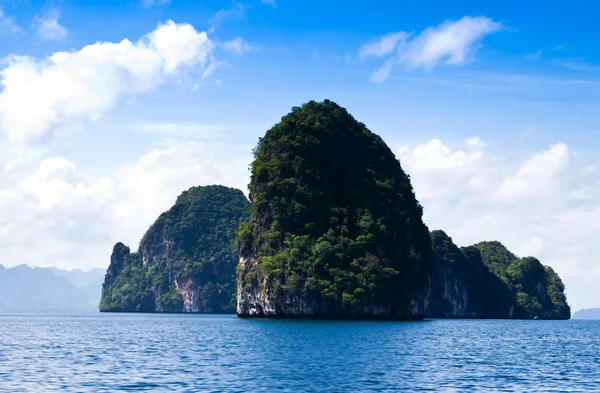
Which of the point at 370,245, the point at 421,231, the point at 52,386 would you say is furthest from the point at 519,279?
the point at 52,386

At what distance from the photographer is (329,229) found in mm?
105875

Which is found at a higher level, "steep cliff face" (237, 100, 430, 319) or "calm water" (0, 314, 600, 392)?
"steep cliff face" (237, 100, 430, 319)

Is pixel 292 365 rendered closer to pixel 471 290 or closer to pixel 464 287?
pixel 464 287

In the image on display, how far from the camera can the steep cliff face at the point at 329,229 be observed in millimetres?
99875

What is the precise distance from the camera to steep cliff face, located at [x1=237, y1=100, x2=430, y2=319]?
9988cm

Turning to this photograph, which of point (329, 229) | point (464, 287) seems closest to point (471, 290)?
point (464, 287)

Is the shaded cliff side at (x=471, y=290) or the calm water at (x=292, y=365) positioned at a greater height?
the shaded cliff side at (x=471, y=290)

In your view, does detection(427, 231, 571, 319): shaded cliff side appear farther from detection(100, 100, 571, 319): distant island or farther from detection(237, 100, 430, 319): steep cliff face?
detection(237, 100, 430, 319): steep cliff face

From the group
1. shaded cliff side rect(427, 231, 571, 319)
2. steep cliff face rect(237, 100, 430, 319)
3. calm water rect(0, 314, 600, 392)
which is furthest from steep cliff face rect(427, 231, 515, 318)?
calm water rect(0, 314, 600, 392)

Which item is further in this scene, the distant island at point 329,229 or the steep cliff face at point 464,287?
the steep cliff face at point 464,287

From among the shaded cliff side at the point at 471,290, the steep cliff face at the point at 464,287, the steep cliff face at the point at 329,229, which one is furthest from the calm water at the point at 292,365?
the shaded cliff side at the point at 471,290

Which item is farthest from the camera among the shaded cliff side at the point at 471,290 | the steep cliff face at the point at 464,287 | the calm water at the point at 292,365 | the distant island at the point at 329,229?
the shaded cliff side at the point at 471,290

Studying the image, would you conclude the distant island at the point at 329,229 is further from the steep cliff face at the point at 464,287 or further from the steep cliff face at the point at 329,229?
the steep cliff face at the point at 464,287

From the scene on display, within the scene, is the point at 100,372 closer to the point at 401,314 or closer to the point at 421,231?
the point at 401,314
